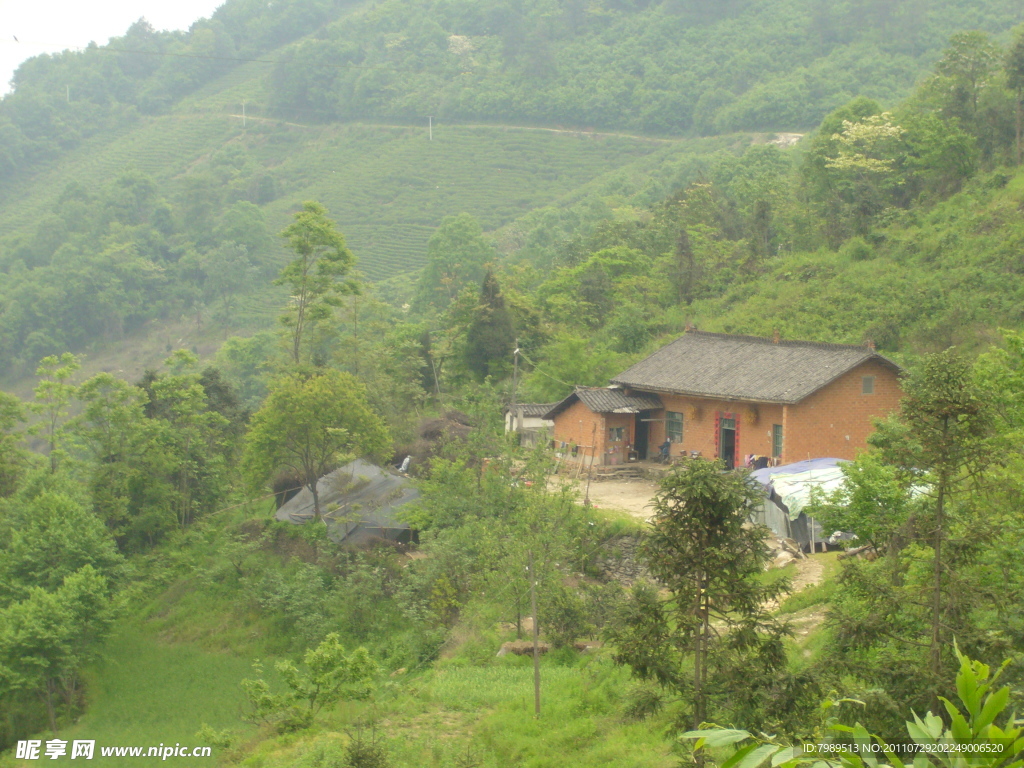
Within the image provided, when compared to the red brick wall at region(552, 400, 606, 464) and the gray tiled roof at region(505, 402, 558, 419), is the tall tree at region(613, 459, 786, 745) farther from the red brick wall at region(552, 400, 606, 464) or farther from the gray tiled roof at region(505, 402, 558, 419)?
the gray tiled roof at region(505, 402, 558, 419)

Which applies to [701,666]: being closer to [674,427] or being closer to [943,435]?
[943,435]

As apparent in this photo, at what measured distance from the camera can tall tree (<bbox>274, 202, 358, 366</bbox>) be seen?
95.9 ft

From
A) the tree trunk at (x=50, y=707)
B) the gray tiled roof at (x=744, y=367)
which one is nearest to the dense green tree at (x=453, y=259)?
the gray tiled roof at (x=744, y=367)

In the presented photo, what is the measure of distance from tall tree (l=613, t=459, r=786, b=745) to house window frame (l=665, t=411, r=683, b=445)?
16.6 metres

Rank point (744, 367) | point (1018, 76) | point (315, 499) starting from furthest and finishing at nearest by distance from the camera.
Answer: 1. point (1018, 76)
2. point (315, 499)
3. point (744, 367)

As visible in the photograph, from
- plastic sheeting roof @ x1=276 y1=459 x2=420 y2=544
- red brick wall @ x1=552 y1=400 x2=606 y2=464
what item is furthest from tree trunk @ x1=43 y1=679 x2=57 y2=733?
red brick wall @ x1=552 y1=400 x2=606 y2=464

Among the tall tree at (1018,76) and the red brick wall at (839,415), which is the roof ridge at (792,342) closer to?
the red brick wall at (839,415)

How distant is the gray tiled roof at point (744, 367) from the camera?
2023 cm

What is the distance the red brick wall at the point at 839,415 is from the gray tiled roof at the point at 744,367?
360mm

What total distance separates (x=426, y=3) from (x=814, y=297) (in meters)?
82.1

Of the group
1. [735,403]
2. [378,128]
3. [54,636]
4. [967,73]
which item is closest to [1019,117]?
[967,73]

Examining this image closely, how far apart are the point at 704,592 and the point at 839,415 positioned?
14.8 meters

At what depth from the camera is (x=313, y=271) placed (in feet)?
103

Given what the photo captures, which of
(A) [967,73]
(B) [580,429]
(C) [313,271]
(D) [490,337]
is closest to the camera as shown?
(B) [580,429]
